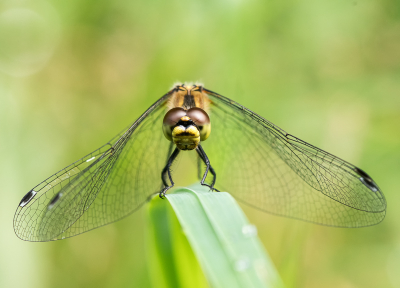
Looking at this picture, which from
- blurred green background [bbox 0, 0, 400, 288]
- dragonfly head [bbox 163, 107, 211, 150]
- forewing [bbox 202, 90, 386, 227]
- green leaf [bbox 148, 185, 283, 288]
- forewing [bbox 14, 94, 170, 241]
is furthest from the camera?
blurred green background [bbox 0, 0, 400, 288]

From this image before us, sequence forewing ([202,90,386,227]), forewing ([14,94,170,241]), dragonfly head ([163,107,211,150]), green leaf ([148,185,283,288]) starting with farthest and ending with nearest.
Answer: forewing ([202,90,386,227]) < dragonfly head ([163,107,211,150]) < forewing ([14,94,170,241]) < green leaf ([148,185,283,288])

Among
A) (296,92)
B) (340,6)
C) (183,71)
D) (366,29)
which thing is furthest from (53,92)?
(366,29)

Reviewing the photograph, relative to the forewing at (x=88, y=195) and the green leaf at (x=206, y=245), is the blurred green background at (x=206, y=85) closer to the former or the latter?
the forewing at (x=88, y=195)

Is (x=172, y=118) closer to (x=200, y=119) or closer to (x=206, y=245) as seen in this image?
(x=200, y=119)

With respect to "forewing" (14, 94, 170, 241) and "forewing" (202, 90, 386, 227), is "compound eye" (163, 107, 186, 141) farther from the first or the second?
"forewing" (202, 90, 386, 227)

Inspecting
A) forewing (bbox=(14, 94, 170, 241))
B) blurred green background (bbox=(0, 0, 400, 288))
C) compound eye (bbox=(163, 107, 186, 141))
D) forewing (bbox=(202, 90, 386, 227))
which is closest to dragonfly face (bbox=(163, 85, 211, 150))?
compound eye (bbox=(163, 107, 186, 141))

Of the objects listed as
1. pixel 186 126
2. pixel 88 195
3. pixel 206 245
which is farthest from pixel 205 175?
pixel 206 245

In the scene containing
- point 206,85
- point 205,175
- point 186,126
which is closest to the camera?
point 186,126
